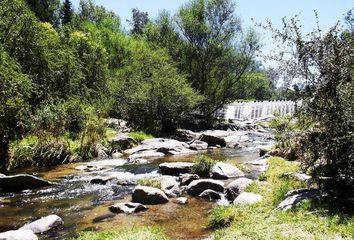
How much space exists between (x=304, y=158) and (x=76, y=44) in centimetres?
3778

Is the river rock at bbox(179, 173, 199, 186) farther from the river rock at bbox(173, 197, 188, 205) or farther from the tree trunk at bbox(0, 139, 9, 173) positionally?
the tree trunk at bbox(0, 139, 9, 173)

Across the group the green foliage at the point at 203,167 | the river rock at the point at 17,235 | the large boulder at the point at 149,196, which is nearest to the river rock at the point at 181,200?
the large boulder at the point at 149,196

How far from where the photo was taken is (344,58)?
11469 millimetres

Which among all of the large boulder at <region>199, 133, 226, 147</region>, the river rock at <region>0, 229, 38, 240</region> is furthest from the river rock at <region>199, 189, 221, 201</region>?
the large boulder at <region>199, 133, 226, 147</region>

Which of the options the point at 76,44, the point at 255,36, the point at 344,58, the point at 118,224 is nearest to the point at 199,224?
the point at 118,224

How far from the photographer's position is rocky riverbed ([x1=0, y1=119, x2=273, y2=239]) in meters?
12.7

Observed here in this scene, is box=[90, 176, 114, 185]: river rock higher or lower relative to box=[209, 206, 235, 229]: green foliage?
lower

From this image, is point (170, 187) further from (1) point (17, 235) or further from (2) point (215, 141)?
(2) point (215, 141)

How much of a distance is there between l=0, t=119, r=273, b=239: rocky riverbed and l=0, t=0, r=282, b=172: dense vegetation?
124 inches

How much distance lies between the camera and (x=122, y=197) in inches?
642

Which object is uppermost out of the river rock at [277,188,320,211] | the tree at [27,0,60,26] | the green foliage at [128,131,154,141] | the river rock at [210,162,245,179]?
the tree at [27,0,60,26]

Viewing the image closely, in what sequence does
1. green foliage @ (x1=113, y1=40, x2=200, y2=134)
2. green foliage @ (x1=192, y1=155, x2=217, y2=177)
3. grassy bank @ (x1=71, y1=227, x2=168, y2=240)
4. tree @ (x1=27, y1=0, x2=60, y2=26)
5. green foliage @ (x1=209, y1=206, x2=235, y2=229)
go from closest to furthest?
grassy bank @ (x1=71, y1=227, x2=168, y2=240), green foliage @ (x1=209, y1=206, x2=235, y2=229), green foliage @ (x1=192, y1=155, x2=217, y2=177), green foliage @ (x1=113, y1=40, x2=200, y2=134), tree @ (x1=27, y1=0, x2=60, y2=26)

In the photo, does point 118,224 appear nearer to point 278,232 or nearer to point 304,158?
point 278,232

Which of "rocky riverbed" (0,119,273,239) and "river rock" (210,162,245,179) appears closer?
"rocky riverbed" (0,119,273,239)
